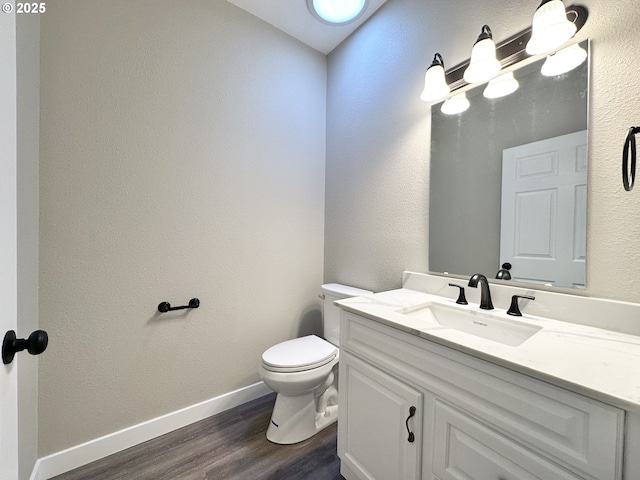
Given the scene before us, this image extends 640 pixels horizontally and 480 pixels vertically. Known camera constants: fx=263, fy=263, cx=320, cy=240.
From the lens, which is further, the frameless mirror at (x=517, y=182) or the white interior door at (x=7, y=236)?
the frameless mirror at (x=517, y=182)

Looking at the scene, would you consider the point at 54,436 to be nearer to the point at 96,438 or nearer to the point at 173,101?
the point at 96,438

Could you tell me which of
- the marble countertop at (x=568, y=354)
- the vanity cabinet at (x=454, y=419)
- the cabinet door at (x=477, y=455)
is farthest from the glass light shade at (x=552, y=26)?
the cabinet door at (x=477, y=455)

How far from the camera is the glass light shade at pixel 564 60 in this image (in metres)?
0.99

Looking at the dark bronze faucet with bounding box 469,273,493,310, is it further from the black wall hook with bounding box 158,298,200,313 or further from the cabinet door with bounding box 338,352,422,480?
the black wall hook with bounding box 158,298,200,313

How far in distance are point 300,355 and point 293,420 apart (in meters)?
0.36

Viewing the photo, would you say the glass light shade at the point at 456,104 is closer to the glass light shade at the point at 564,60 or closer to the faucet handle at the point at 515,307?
the glass light shade at the point at 564,60

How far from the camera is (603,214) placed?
0.94m

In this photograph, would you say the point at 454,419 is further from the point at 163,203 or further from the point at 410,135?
the point at 163,203

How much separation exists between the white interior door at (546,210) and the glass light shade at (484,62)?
35 centimetres

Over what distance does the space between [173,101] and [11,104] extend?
45.0 inches

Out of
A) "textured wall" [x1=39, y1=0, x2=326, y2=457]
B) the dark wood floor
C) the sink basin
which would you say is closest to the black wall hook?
"textured wall" [x1=39, y1=0, x2=326, y2=457]

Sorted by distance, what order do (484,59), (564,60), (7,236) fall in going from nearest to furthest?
(7,236) → (564,60) → (484,59)

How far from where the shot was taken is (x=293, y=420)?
148 cm

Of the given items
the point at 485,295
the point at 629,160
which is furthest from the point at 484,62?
the point at 485,295
